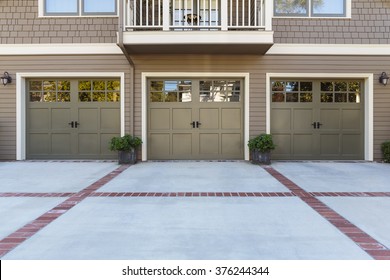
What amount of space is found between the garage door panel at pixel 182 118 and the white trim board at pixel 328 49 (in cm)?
259

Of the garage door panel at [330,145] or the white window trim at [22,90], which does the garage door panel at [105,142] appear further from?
the garage door panel at [330,145]

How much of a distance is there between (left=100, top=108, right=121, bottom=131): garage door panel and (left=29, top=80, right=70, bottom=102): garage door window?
104 centimetres

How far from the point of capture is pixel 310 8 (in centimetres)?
830

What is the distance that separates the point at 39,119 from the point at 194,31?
4.76m

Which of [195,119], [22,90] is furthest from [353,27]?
[22,90]

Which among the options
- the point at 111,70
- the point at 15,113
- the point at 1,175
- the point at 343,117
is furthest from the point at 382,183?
the point at 15,113

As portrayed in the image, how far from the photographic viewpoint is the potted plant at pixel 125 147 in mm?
7731

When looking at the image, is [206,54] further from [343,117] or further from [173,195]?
[173,195]

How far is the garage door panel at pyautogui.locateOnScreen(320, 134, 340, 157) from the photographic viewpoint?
336 inches

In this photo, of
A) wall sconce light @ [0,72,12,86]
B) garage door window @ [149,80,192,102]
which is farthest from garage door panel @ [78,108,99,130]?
wall sconce light @ [0,72,12,86]

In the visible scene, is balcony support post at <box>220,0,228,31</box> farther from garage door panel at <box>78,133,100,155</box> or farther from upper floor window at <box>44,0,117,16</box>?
garage door panel at <box>78,133,100,155</box>

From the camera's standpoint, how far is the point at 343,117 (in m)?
8.53

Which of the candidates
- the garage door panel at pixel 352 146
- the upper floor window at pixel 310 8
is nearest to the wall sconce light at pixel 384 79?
the garage door panel at pixel 352 146
